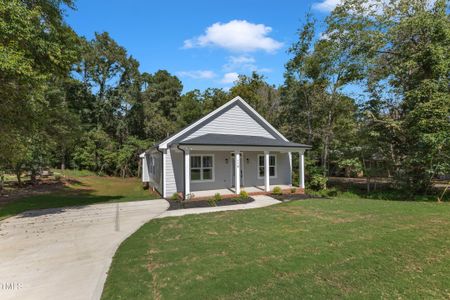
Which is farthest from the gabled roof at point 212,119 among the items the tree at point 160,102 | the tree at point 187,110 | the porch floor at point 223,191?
the tree at point 187,110

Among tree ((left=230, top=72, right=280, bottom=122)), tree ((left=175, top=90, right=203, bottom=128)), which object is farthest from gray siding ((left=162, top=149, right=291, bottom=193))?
tree ((left=175, top=90, right=203, bottom=128))

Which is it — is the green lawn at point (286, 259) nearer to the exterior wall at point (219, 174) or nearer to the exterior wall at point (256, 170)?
the exterior wall at point (219, 174)

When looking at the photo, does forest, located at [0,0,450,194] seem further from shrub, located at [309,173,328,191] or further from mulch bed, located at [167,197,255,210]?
mulch bed, located at [167,197,255,210]

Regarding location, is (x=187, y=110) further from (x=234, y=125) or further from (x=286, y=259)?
(x=286, y=259)

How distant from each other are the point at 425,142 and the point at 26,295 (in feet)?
51.7

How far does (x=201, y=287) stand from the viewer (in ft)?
12.2

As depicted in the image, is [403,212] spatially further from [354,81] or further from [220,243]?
[354,81]

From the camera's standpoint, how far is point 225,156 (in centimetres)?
1474

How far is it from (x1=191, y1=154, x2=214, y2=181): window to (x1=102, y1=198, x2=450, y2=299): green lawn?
5882 mm

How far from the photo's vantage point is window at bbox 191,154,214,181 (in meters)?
13.8

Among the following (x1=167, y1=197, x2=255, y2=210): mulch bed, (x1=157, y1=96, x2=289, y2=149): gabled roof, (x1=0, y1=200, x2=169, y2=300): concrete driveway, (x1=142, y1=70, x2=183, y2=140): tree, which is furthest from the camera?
(x1=142, y1=70, x2=183, y2=140): tree

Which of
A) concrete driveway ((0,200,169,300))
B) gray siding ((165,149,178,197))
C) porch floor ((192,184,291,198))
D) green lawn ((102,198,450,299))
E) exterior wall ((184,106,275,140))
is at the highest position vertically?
exterior wall ((184,106,275,140))

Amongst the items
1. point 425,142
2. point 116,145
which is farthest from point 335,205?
point 116,145

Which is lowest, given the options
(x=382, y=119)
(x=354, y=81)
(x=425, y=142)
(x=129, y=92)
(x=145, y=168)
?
(x=145, y=168)
